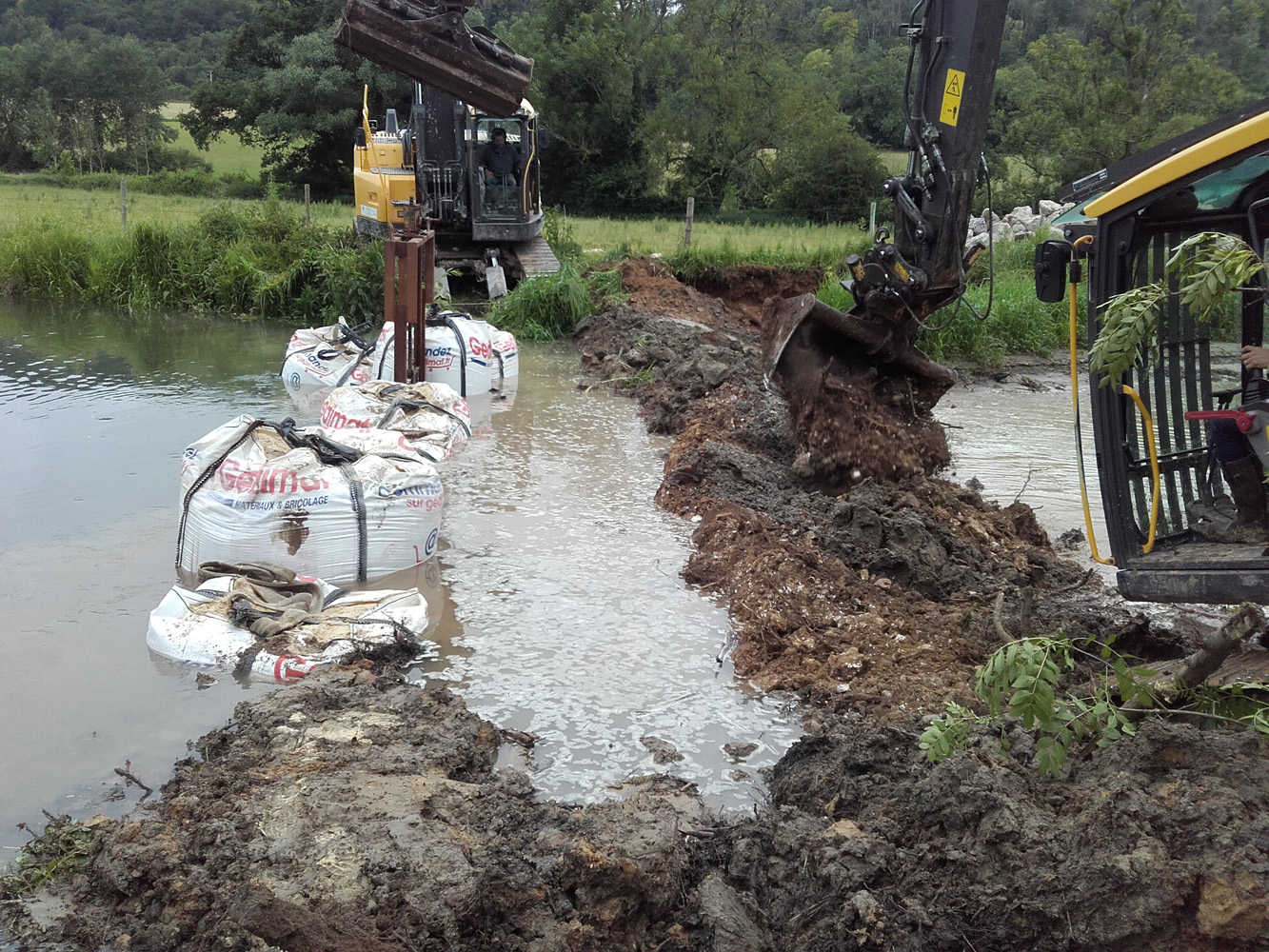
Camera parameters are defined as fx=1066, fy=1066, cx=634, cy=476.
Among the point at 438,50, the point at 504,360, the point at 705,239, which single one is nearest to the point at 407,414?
the point at 438,50

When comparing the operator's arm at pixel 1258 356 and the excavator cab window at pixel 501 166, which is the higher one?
the excavator cab window at pixel 501 166

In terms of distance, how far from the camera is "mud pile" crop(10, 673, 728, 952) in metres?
2.98

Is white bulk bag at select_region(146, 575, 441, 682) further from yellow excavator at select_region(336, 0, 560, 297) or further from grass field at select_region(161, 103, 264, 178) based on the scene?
grass field at select_region(161, 103, 264, 178)

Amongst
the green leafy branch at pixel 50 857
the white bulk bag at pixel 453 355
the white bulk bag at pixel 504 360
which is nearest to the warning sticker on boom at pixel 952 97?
the white bulk bag at pixel 453 355

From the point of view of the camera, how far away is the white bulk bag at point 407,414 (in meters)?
7.43

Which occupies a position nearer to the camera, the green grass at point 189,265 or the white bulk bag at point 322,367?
the white bulk bag at point 322,367

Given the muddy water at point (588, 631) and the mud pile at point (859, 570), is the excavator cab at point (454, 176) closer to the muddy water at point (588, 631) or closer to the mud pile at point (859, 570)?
the mud pile at point (859, 570)

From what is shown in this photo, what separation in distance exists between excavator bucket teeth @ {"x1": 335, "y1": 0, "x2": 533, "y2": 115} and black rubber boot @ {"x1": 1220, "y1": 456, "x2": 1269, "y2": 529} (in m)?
5.21

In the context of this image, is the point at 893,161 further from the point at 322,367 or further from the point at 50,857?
the point at 50,857

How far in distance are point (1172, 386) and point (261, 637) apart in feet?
13.1

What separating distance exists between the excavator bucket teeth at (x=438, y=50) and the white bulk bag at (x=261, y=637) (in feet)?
12.8

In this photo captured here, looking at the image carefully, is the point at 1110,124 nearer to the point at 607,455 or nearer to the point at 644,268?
the point at 644,268

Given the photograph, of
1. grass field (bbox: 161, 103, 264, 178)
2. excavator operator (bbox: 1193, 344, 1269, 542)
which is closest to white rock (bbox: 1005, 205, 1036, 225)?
excavator operator (bbox: 1193, 344, 1269, 542)

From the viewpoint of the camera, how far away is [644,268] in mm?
16016
